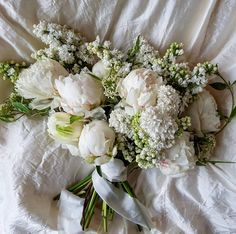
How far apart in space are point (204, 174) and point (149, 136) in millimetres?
228

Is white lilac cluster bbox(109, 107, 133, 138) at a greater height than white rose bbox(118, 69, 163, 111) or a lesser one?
lesser

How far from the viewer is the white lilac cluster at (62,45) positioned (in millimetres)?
936

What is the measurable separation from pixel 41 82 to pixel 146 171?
1.14ft

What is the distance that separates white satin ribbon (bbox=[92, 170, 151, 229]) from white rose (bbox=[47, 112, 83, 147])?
0.14 m

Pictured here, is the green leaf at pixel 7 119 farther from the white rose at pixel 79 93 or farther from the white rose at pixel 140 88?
the white rose at pixel 140 88

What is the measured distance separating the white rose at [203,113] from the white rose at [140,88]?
124mm

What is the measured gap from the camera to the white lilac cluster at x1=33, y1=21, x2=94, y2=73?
3.07ft

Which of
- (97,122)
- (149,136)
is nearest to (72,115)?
(97,122)

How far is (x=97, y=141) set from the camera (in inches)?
33.1

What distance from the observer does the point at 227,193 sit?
3.13 feet

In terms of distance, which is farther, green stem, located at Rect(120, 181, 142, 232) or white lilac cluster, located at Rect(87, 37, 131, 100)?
green stem, located at Rect(120, 181, 142, 232)

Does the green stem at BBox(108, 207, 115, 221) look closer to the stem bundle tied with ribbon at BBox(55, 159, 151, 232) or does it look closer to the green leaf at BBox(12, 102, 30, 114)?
the stem bundle tied with ribbon at BBox(55, 159, 151, 232)

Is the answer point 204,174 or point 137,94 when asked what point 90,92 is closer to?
point 137,94

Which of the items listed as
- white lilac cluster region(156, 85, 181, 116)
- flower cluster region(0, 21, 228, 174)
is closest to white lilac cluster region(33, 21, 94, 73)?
flower cluster region(0, 21, 228, 174)
